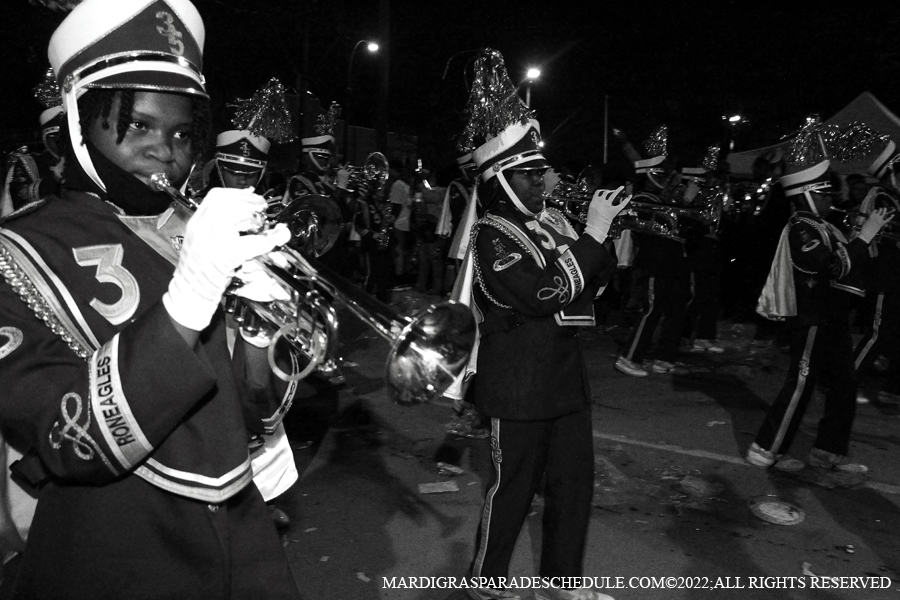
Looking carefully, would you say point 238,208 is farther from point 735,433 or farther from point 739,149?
point 739,149

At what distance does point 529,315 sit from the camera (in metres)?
3.48

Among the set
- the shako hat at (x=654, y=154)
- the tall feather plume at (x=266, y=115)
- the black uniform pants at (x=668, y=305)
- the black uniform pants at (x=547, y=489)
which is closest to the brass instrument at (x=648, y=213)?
the black uniform pants at (x=668, y=305)

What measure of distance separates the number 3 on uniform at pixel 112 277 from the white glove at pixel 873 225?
575cm

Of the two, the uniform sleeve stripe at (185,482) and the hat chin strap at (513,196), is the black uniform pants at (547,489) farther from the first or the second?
the uniform sleeve stripe at (185,482)

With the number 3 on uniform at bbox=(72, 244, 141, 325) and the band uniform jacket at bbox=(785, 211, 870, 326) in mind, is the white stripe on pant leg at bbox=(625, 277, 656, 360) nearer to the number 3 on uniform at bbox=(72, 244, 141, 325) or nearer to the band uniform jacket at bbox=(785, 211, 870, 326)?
the band uniform jacket at bbox=(785, 211, 870, 326)

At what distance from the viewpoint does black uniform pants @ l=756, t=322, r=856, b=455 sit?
5344 mm

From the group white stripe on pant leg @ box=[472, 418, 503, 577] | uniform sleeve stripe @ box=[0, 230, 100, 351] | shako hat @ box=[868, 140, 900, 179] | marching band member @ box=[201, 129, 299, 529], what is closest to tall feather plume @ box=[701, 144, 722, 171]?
shako hat @ box=[868, 140, 900, 179]

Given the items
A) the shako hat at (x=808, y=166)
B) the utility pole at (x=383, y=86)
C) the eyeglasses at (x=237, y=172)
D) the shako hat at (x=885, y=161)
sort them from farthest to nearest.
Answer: the utility pole at (x=383, y=86) < the shako hat at (x=885, y=161) < the eyeglasses at (x=237, y=172) < the shako hat at (x=808, y=166)

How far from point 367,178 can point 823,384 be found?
6435mm

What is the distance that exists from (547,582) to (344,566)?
1.22m

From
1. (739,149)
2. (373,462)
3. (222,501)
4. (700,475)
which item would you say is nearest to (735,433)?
(700,475)

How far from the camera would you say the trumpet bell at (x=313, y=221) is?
5.80 metres

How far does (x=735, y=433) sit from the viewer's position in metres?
6.39

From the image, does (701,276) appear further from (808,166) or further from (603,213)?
(603,213)
